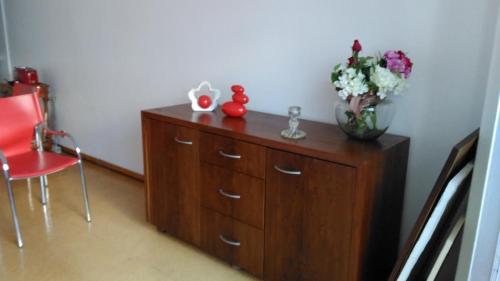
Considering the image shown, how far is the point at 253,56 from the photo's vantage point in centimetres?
257

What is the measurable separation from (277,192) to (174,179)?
752mm

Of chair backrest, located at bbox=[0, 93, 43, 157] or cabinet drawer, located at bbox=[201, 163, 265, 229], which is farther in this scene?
chair backrest, located at bbox=[0, 93, 43, 157]

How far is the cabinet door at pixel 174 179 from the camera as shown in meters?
2.34

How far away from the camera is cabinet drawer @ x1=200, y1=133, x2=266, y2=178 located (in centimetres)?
201

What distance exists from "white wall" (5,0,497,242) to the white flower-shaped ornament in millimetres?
83

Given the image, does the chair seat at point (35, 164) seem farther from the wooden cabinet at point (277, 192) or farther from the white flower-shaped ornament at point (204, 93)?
the white flower-shaped ornament at point (204, 93)

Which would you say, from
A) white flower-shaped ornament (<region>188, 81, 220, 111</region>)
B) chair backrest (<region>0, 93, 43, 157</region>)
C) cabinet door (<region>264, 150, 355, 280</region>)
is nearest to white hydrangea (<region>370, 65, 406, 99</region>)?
cabinet door (<region>264, 150, 355, 280</region>)

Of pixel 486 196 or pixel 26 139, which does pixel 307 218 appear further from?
pixel 26 139

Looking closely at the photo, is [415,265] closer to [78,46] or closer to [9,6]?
[78,46]

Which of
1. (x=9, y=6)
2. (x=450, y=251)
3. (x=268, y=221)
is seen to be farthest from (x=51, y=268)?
(x=9, y=6)

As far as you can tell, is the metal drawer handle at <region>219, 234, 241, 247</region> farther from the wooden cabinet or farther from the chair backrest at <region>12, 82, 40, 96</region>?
the chair backrest at <region>12, 82, 40, 96</region>

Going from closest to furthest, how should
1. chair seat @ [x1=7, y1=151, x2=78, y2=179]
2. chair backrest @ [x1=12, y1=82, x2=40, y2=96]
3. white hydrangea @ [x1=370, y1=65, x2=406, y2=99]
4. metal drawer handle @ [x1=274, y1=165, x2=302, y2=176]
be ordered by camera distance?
1. white hydrangea @ [x1=370, y1=65, x2=406, y2=99]
2. metal drawer handle @ [x1=274, y1=165, x2=302, y2=176]
3. chair seat @ [x1=7, y1=151, x2=78, y2=179]
4. chair backrest @ [x1=12, y1=82, x2=40, y2=96]

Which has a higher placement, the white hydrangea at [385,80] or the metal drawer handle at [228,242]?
the white hydrangea at [385,80]

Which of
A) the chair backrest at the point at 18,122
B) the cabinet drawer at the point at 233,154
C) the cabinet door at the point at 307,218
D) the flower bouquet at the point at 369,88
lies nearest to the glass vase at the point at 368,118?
the flower bouquet at the point at 369,88
